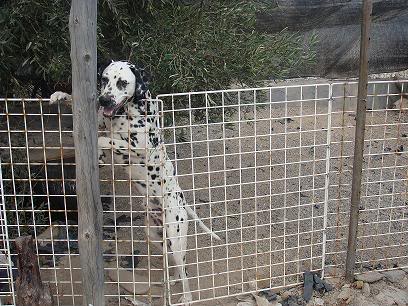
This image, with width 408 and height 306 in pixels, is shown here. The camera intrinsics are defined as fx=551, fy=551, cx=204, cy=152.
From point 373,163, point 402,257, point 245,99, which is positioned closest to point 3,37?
point 245,99

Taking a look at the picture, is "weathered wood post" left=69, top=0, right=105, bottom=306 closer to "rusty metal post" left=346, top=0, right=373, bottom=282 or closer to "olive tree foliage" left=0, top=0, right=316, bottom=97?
"olive tree foliage" left=0, top=0, right=316, bottom=97

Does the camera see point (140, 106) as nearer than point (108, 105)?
No

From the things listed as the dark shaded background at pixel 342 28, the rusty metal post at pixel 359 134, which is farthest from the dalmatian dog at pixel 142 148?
A: the dark shaded background at pixel 342 28

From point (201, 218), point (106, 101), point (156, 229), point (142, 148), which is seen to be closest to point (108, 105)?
point (106, 101)

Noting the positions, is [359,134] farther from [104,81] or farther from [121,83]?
[104,81]

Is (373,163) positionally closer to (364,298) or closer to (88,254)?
(364,298)

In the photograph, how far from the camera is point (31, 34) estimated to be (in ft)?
14.2

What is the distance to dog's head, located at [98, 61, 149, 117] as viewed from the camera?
12.2 ft

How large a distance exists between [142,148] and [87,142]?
88 centimetres

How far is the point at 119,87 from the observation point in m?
3.72

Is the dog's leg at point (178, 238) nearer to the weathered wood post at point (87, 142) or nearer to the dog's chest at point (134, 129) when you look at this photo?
the dog's chest at point (134, 129)

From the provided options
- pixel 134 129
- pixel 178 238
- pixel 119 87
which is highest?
pixel 119 87

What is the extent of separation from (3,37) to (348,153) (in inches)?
188

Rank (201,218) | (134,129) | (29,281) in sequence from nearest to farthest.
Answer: (29,281)
(134,129)
(201,218)
